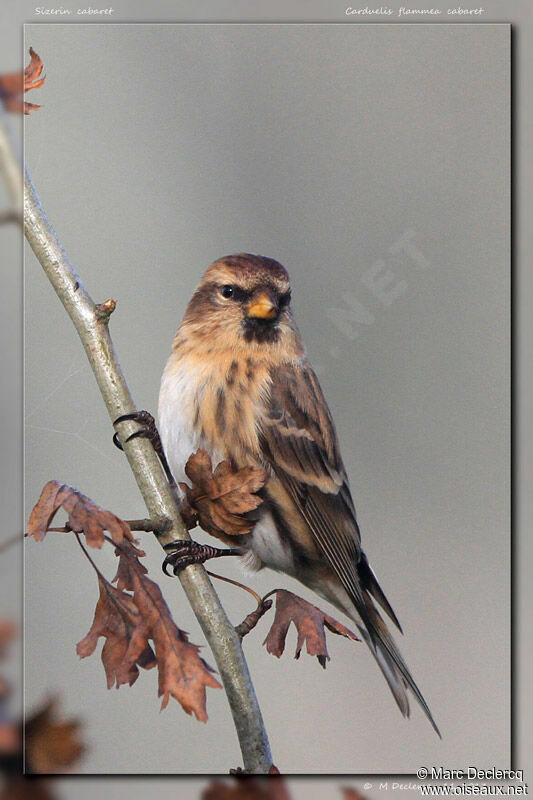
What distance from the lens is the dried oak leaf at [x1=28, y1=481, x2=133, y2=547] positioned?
932mm

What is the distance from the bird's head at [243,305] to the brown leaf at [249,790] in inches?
26.2

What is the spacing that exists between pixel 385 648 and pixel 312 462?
1.05 feet

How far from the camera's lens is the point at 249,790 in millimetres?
817

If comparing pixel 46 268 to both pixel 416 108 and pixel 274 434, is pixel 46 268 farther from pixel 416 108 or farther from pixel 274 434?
pixel 416 108

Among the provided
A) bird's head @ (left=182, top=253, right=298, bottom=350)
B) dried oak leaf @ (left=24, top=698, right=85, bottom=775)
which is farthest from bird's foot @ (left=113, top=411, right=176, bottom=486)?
dried oak leaf @ (left=24, top=698, right=85, bottom=775)

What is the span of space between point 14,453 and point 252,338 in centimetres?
43

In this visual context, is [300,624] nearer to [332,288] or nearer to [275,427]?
[275,427]

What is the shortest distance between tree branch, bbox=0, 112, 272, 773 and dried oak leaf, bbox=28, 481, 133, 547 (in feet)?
0.26

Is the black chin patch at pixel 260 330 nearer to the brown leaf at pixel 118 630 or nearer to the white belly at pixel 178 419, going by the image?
the white belly at pixel 178 419

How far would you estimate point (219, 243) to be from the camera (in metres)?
1.31

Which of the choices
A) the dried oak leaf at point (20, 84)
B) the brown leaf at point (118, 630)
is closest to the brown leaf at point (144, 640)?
the brown leaf at point (118, 630)

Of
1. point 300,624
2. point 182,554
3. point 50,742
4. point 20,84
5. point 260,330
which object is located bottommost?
point 50,742

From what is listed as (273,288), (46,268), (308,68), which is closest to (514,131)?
Result: (308,68)

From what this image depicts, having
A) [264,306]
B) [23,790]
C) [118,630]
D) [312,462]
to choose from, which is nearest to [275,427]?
[312,462]
